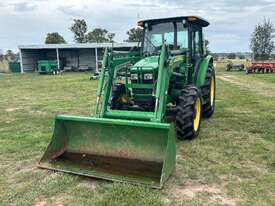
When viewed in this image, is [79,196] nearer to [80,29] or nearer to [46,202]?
[46,202]

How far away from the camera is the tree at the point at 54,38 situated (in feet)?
156

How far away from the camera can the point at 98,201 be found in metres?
3.66

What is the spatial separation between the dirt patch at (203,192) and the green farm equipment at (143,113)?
229 millimetres

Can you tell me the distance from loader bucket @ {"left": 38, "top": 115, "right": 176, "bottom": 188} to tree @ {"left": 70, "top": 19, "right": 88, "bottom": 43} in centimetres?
4948

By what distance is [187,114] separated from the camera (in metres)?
5.56

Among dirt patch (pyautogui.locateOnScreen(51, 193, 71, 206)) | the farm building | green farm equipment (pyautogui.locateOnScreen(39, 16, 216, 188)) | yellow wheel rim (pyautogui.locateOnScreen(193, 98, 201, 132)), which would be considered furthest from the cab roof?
the farm building

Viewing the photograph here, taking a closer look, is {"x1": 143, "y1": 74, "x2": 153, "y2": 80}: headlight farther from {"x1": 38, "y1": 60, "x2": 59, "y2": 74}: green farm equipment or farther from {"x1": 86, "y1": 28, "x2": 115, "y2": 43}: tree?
{"x1": 86, "y1": 28, "x2": 115, "y2": 43}: tree

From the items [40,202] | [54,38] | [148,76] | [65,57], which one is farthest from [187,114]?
[54,38]

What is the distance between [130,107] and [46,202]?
2.79 m

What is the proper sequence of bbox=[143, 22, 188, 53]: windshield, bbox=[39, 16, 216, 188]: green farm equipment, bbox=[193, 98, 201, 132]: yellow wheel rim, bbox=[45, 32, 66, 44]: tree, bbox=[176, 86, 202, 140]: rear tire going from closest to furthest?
1. bbox=[39, 16, 216, 188]: green farm equipment
2. bbox=[176, 86, 202, 140]: rear tire
3. bbox=[193, 98, 201, 132]: yellow wheel rim
4. bbox=[143, 22, 188, 53]: windshield
5. bbox=[45, 32, 66, 44]: tree

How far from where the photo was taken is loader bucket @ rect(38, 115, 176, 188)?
4.12m

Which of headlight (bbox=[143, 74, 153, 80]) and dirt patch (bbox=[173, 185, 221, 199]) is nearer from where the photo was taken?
dirt patch (bbox=[173, 185, 221, 199])

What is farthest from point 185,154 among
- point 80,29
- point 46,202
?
point 80,29

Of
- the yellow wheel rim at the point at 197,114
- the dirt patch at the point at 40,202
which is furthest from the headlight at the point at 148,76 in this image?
the dirt patch at the point at 40,202
